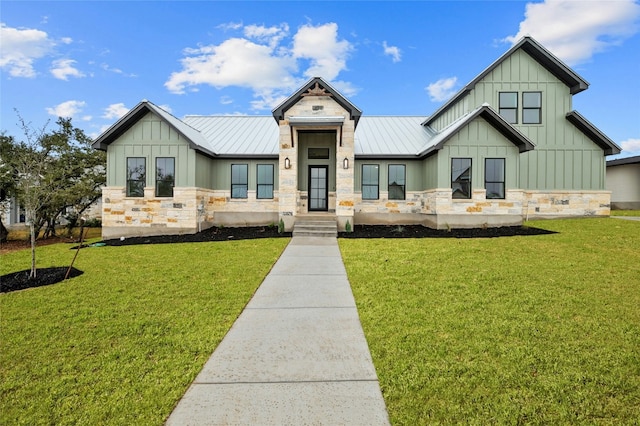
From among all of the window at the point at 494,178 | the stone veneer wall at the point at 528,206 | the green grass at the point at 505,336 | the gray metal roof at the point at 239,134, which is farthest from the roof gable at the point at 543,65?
the green grass at the point at 505,336

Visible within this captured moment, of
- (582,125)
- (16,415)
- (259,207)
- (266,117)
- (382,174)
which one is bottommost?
(16,415)

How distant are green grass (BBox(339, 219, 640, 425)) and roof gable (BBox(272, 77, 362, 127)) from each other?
809cm

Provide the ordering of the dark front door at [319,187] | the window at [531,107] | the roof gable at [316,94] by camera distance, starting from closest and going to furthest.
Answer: the roof gable at [316,94], the window at [531,107], the dark front door at [319,187]

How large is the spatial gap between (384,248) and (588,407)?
783 cm

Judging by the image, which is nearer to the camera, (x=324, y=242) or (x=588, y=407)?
(x=588, y=407)

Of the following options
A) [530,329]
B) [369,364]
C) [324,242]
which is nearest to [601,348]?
[530,329]

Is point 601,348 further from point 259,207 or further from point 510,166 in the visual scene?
point 259,207

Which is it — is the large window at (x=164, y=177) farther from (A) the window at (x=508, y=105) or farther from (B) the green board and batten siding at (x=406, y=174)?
(A) the window at (x=508, y=105)

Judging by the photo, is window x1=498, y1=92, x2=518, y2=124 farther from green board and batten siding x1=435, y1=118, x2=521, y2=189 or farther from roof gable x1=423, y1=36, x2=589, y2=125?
green board and batten siding x1=435, y1=118, x2=521, y2=189

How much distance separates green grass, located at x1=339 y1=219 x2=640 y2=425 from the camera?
9.64 ft

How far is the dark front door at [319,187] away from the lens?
58.4 feet

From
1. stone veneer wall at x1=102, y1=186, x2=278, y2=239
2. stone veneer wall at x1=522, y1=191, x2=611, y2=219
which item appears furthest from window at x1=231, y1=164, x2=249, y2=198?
stone veneer wall at x1=522, y1=191, x2=611, y2=219

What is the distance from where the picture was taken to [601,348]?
3.93 m

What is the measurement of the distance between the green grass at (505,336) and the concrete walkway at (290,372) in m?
0.27
